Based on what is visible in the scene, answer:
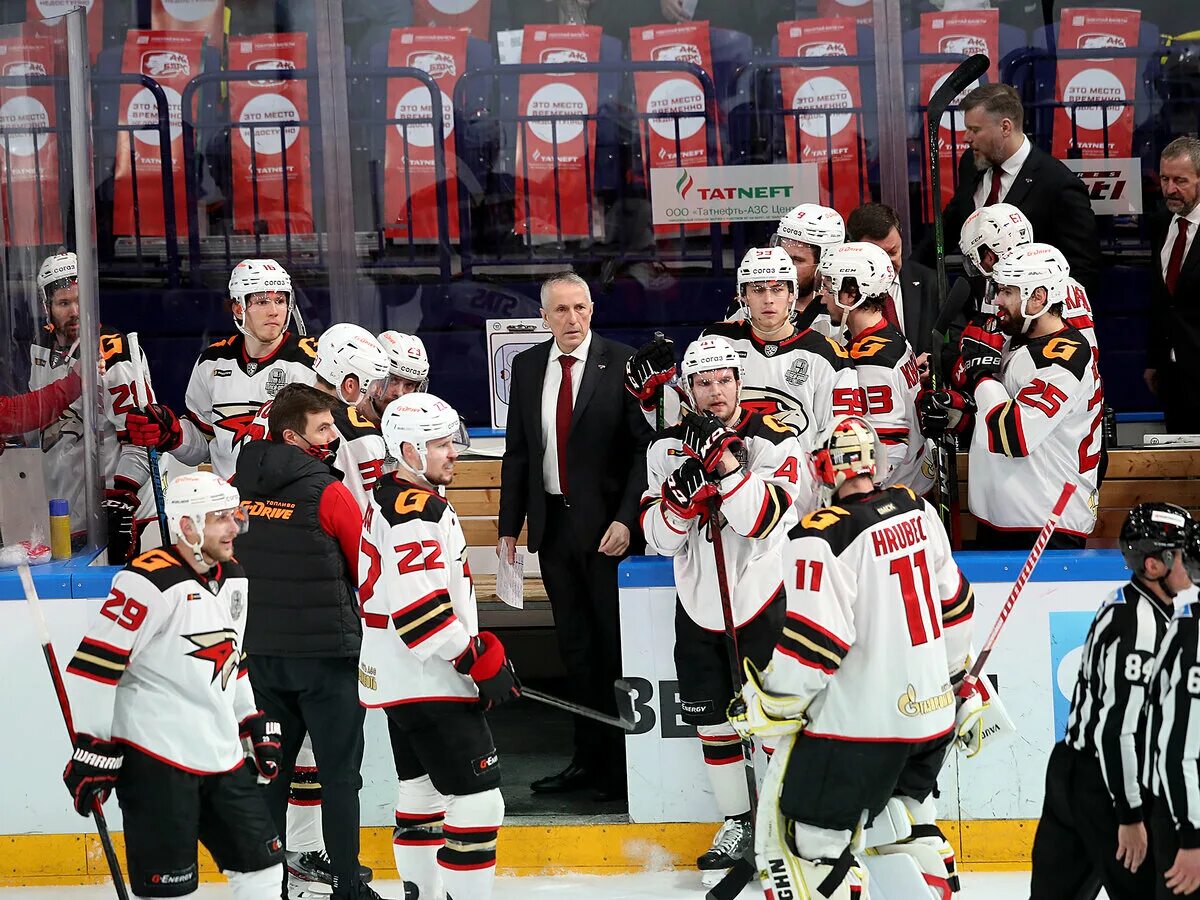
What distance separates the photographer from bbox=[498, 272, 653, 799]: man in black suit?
195 inches

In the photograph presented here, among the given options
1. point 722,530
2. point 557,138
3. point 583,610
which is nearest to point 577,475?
point 583,610

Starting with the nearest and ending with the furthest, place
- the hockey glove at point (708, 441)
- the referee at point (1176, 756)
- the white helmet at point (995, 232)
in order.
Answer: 1. the referee at point (1176, 756)
2. the hockey glove at point (708, 441)
3. the white helmet at point (995, 232)

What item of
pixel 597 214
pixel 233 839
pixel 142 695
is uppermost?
pixel 597 214

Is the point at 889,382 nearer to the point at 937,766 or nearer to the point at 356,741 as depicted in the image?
the point at 937,766

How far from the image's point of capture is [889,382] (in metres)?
4.89

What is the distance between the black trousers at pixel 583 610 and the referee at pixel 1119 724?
70.2 inches

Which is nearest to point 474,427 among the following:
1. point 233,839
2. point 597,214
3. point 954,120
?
point 597,214

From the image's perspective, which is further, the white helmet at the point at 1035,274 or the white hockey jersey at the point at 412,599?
the white helmet at the point at 1035,274

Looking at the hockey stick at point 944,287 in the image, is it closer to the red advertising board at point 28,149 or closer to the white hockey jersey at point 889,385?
the white hockey jersey at point 889,385

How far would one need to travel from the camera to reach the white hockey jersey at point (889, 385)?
4879 mm

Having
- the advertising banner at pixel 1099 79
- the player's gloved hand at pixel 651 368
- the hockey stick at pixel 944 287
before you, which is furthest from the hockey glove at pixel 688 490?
the advertising banner at pixel 1099 79

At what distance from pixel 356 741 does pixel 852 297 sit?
189 centimetres

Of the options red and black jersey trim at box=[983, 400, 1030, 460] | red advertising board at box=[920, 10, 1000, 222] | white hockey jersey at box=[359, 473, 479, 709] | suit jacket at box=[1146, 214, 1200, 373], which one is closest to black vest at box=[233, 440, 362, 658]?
white hockey jersey at box=[359, 473, 479, 709]

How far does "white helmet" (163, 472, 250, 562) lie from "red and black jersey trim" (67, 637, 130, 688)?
282 mm
